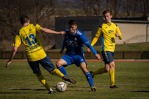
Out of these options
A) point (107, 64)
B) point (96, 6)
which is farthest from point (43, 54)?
point (96, 6)

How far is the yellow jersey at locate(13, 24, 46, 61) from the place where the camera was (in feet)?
41.8

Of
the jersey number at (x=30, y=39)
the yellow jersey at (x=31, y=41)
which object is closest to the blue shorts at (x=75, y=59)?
the yellow jersey at (x=31, y=41)

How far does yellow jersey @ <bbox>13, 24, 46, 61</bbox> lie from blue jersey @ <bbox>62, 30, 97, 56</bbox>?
0.97m

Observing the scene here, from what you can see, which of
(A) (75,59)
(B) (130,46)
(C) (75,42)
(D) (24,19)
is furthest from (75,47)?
(B) (130,46)

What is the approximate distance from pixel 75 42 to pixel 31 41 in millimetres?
1358

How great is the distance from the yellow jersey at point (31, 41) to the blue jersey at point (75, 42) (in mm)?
966

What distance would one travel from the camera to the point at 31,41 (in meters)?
12.8

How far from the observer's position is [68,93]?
510 inches

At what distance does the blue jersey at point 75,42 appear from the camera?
13.4m

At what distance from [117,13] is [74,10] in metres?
9.45

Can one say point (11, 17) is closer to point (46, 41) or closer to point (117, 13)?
point (46, 41)

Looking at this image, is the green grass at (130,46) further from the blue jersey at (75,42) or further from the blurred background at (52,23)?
the blue jersey at (75,42)

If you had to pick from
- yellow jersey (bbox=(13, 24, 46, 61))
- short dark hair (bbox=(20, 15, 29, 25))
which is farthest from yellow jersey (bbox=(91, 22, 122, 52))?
short dark hair (bbox=(20, 15, 29, 25))

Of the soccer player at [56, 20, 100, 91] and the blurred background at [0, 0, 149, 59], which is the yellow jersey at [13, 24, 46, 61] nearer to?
the soccer player at [56, 20, 100, 91]
